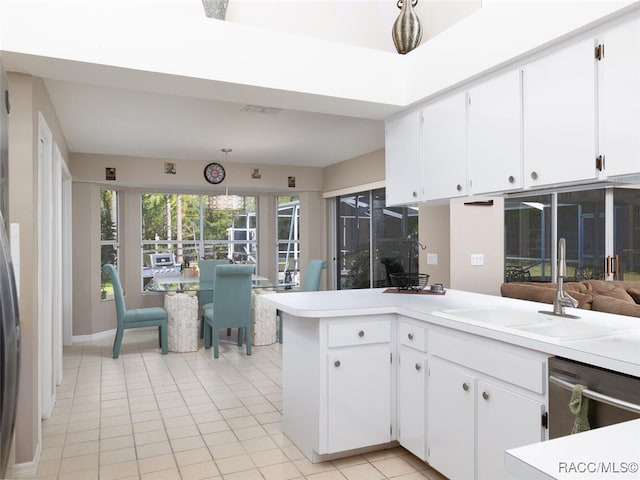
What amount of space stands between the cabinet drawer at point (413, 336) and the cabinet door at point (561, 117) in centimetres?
94

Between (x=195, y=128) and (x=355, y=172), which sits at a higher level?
(x=195, y=128)

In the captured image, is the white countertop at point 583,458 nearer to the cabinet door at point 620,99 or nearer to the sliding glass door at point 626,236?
the cabinet door at point 620,99

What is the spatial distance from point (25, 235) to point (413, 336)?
86.9 inches

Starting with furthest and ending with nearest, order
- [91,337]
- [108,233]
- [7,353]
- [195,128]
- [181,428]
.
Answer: [108,233] < [91,337] < [195,128] < [181,428] < [7,353]

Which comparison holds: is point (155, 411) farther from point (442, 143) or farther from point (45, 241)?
point (442, 143)

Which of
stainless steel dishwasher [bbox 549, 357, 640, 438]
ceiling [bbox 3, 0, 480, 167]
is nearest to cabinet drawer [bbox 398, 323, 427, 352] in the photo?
stainless steel dishwasher [bbox 549, 357, 640, 438]

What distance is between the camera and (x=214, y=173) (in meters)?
6.96

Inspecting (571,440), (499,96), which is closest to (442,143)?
(499,96)

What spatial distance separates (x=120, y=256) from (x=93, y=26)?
509 centimetres

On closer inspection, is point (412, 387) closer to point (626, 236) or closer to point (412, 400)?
point (412, 400)

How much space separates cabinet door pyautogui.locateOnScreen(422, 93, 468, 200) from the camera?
2.83m

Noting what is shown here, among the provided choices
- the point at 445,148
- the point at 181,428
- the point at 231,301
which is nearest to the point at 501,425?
the point at 445,148

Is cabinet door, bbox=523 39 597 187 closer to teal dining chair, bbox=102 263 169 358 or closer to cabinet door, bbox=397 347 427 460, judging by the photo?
cabinet door, bbox=397 347 427 460

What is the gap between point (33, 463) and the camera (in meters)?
2.63
